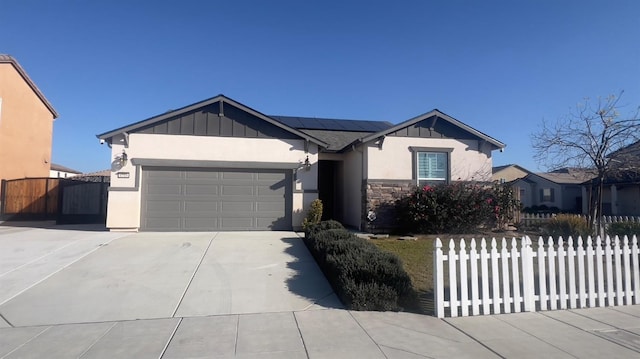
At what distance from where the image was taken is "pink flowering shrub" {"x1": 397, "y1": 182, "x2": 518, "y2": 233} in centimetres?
1237

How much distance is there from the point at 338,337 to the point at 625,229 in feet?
30.9

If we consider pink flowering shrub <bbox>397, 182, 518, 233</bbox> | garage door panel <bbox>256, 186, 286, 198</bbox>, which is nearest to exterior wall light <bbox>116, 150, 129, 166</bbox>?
garage door panel <bbox>256, 186, 286, 198</bbox>

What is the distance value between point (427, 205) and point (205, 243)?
7.07 meters

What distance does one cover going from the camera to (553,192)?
105ft

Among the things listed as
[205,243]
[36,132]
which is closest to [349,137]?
[205,243]

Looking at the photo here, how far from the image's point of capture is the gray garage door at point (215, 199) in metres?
12.7

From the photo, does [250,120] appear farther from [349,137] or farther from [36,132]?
[36,132]

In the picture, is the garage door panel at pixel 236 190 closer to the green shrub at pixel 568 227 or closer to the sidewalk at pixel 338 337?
the sidewalk at pixel 338 337

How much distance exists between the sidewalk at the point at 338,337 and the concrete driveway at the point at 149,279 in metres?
0.41

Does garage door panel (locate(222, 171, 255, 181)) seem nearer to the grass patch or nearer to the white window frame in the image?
the grass patch

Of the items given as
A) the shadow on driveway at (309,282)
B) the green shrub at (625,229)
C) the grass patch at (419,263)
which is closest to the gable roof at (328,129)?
the grass patch at (419,263)

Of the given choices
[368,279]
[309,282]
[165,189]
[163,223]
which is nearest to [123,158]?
[165,189]

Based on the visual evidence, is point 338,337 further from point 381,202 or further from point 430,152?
point 430,152

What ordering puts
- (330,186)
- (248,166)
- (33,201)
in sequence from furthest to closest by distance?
(330,186), (33,201), (248,166)
